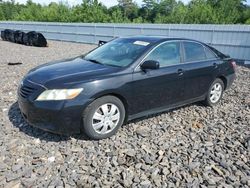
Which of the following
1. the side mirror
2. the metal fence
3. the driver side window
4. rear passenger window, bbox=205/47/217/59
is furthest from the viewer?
the metal fence

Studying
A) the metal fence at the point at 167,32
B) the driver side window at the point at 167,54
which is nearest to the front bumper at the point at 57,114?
the driver side window at the point at 167,54

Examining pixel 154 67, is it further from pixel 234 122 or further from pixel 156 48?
pixel 234 122

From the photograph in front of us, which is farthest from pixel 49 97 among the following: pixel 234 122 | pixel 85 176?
pixel 234 122

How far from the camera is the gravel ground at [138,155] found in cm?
336

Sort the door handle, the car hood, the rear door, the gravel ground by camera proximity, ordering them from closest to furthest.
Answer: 1. the gravel ground
2. the car hood
3. the door handle
4. the rear door

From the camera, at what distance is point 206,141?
441cm

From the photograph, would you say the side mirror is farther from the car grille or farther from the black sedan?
the car grille

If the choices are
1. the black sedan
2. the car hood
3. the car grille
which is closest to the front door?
the black sedan

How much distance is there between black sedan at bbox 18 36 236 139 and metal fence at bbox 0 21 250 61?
25.7 feet

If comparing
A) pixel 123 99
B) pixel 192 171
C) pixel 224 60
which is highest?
pixel 224 60

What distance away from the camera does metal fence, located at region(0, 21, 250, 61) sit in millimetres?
12713

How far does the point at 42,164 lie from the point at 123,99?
5.01 feet

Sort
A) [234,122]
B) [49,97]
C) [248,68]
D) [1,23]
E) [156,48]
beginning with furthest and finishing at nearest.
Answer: [1,23], [248,68], [234,122], [156,48], [49,97]

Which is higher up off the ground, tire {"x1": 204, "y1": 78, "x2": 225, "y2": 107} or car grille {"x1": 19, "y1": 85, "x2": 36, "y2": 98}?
car grille {"x1": 19, "y1": 85, "x2": 36, "y2": 98}
